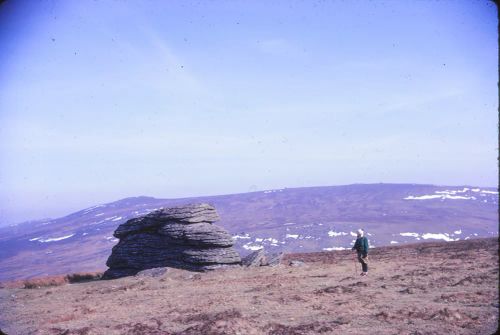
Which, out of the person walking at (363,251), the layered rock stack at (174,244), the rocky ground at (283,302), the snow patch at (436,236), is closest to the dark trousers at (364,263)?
the person walking at (363,251)

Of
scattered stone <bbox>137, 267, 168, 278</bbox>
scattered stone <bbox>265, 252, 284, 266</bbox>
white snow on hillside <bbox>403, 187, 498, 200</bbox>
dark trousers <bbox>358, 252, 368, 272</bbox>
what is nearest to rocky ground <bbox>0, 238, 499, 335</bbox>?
scattered stone <bbox>137, 267, 168, 278</bbox>

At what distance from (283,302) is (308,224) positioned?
113426 mm

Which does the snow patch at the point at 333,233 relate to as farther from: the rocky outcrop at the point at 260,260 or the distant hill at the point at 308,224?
the rocky outcrop at the point at 260,260

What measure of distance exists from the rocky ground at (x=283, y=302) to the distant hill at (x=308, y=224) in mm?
68435

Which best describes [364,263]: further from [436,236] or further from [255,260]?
[436,236]

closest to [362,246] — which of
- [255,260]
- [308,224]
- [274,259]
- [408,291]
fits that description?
[408,291]

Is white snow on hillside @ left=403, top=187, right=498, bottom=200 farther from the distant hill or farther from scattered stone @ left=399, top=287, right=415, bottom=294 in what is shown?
scattered stone @ left=399, top=287, right=415, bottom=294

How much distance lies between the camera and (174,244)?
30.8 metres

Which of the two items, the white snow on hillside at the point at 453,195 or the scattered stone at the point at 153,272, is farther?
the white snow on hillside at the point at 453,195

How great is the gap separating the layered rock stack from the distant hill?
200ft

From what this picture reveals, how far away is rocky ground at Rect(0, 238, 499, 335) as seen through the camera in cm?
1207

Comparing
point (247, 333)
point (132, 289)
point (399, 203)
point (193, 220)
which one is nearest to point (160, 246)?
point (193, 220)

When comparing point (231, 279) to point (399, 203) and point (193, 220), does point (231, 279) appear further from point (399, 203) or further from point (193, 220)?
point (399, 203)

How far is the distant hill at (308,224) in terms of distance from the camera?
10644 centimetres
